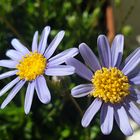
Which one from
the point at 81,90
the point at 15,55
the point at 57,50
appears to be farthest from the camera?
the point at 57,50

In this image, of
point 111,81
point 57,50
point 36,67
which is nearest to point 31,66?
point 36,67

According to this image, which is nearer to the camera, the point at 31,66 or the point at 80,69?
the point at 80,69

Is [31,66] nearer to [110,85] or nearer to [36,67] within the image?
[36,67]

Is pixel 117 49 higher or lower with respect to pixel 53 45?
lower

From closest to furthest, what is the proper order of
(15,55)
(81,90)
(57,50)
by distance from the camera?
(81,90) → (15,55) → (57,50)

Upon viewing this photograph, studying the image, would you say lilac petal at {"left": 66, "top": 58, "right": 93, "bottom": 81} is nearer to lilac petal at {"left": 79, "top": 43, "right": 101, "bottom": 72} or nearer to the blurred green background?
lilac petal at {"left": 79, "top": 43, "right": 101, "bottom": 72}

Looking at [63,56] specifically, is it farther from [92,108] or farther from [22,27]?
[22,27]

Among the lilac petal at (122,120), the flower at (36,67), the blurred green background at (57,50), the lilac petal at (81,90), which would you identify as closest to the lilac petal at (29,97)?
the flower at (36,67)
